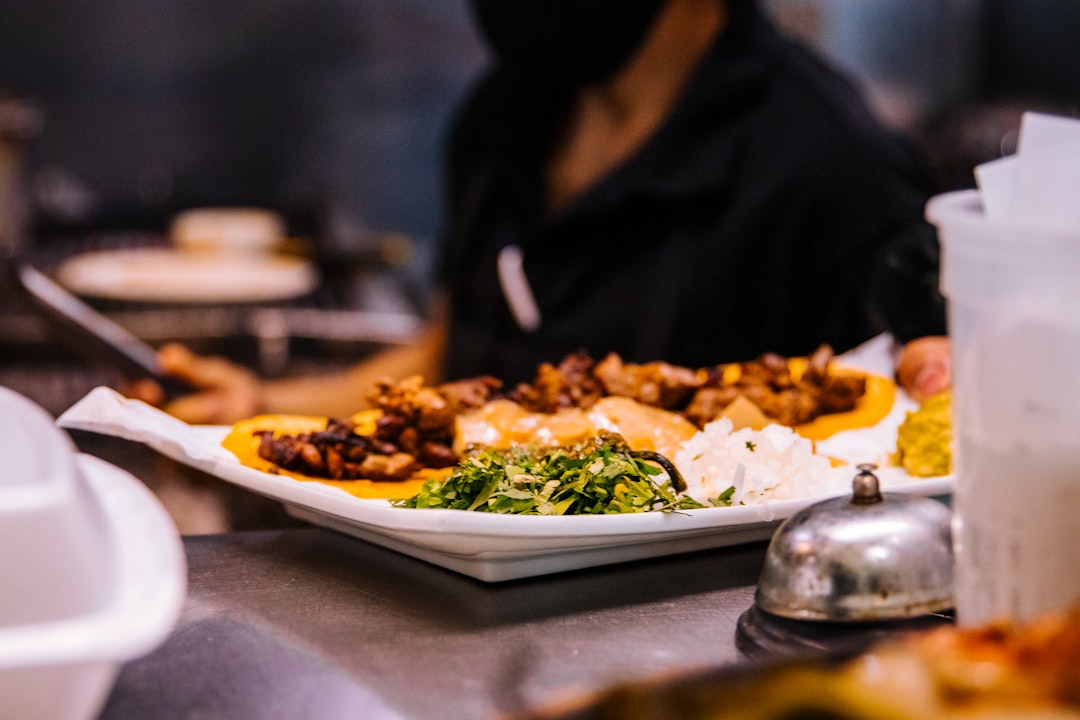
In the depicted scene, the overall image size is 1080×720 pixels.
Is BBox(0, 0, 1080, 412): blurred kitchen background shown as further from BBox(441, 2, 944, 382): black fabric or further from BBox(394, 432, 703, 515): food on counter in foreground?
BBox(394, 432, 703, 515): food on counter in foreground

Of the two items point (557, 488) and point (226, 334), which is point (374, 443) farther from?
point (226, 334)

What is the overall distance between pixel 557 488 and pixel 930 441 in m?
0.44

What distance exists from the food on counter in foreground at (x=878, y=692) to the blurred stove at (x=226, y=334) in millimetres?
2809

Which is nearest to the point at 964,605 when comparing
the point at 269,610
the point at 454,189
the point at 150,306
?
the point at 269,610

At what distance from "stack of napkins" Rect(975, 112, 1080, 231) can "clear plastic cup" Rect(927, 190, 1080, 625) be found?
4 centimetres

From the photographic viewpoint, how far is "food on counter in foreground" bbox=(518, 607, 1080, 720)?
22.7 inches

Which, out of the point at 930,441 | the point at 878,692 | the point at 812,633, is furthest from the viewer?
the point at 930,441

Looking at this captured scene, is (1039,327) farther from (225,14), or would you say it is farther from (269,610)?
(225,14)

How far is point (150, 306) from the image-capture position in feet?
11.0

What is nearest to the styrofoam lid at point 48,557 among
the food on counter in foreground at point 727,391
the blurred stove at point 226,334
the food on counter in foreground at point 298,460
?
the food on counter in foreground at point 298,460

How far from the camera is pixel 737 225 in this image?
8.30 feet

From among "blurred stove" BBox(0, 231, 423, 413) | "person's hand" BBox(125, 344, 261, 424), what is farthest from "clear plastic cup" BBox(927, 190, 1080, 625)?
"blurred stove" BBox(0, 231, 423, 413)

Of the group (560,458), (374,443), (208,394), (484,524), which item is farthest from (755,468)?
(208,394)

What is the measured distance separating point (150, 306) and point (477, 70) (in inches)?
88.0
